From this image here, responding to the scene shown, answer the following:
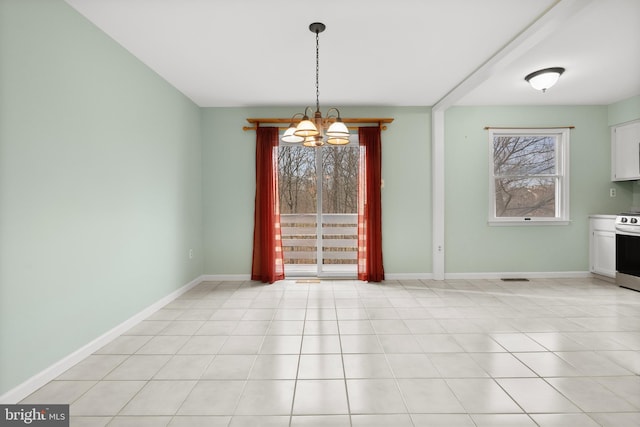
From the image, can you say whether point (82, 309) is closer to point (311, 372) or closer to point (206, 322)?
point (206, 322)

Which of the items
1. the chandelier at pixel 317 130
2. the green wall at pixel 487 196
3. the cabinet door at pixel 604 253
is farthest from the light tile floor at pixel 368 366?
the chandelier at pixel 317 130

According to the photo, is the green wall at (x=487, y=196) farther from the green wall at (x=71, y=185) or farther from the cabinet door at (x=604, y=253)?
the green wall at (x=71, y=185)

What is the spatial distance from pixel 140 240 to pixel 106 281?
599 mm

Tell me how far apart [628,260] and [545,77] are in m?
2.72

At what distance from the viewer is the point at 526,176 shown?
4.93 m

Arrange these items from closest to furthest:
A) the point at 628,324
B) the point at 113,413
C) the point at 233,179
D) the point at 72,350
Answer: the point at 113,413, the point at 72,350, the point at 628,324, the point at 233,179

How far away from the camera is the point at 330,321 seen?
318cm

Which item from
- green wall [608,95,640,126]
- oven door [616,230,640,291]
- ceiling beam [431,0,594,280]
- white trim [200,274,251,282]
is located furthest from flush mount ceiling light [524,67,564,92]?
white trim [200,274,251,282]

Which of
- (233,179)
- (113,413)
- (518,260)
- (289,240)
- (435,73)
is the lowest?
(113,413)

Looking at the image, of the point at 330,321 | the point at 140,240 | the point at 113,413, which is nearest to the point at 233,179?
the point at 140,240

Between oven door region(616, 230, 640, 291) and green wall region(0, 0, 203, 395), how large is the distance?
592 cm

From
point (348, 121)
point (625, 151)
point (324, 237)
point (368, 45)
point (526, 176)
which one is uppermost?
point (368, 45)

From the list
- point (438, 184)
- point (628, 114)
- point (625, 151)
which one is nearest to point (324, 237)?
point (438, 184)

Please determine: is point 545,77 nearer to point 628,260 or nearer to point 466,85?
point 466,85
